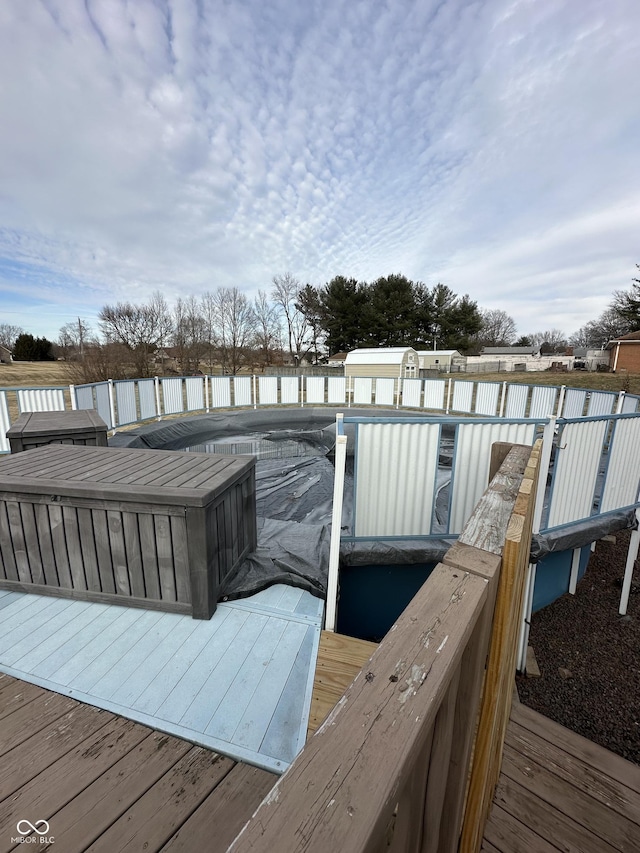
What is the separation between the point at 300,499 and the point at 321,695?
2543mm

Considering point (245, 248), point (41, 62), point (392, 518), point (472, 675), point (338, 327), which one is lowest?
point (392, 518)

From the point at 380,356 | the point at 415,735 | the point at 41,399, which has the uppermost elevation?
the point at 380,356

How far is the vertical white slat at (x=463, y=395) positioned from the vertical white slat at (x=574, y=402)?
8.26ft

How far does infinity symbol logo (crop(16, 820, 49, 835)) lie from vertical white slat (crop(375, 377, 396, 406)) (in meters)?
11.2

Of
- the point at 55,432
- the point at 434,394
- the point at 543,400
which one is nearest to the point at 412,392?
the point at 434,394

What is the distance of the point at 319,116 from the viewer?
1120 centimetres

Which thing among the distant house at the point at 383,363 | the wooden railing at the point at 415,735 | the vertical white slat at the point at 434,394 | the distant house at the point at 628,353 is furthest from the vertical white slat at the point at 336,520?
the distant house at the point at 628,353

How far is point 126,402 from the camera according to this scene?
7.98 meters

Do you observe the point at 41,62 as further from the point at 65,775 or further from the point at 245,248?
the point at 245,248

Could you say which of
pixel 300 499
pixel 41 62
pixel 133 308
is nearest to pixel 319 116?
pixel 41 62

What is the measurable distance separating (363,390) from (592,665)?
9511 mm

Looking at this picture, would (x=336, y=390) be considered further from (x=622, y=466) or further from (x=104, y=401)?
(x=622, y=466)

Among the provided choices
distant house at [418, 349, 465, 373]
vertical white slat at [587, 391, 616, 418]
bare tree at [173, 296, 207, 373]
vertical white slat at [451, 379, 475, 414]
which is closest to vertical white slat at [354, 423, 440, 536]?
vertical white slat at [587, 391, 616, 418]

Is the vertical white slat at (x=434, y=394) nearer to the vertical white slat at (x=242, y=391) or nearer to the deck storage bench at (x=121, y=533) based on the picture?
the vertical white slat at (x=242, y=391)
